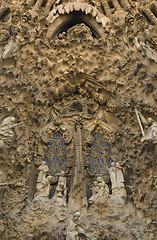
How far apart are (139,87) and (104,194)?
291 centimetres

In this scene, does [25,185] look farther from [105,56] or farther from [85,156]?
[105,56]

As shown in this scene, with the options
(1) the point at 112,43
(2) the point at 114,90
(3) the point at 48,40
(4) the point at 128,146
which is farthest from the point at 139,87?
(3) the point at 48,40

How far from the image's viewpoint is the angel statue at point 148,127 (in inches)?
210

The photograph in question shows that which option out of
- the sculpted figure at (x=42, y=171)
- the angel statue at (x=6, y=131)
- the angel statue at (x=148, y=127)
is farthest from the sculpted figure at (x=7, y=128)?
the angel statue at (x=148, y=127)

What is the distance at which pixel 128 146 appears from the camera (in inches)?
250

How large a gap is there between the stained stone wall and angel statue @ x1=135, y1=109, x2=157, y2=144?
0.08 feet

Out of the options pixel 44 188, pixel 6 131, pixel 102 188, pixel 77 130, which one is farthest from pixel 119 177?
pixel 6 131

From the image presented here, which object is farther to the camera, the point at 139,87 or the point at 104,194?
the point at 139,87

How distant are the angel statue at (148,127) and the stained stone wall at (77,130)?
23 mm

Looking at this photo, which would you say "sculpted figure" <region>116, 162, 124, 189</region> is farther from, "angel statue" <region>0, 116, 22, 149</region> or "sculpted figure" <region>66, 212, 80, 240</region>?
"angel statue" <region>0, 116, 22, 149</region>

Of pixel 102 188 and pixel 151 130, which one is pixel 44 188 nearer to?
pixel 102 188

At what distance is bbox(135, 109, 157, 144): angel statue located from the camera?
534 centimetres

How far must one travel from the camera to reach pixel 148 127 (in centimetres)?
573

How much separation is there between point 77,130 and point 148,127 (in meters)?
2.20
